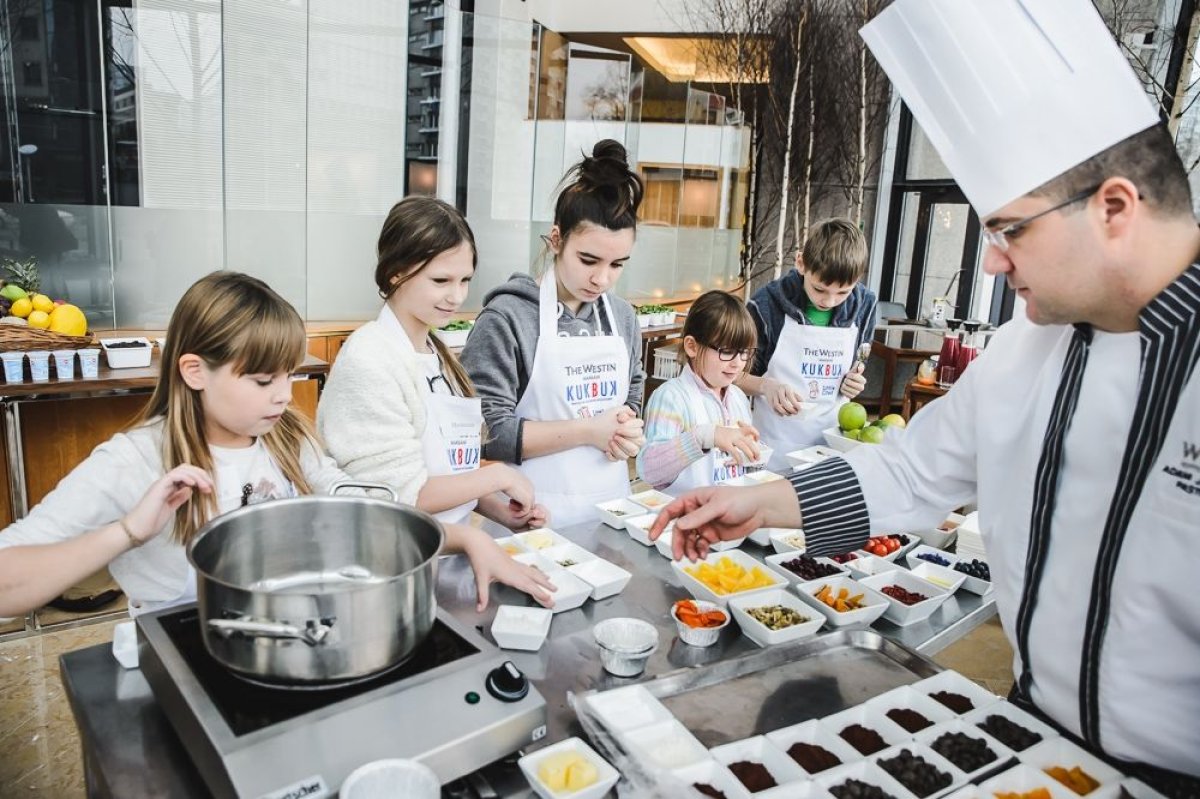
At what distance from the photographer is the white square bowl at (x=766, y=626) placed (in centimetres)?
147

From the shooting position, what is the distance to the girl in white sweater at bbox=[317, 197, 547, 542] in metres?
1.72

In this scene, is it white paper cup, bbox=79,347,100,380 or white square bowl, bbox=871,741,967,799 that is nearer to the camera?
white square bowl, bbox=871,741,967,799

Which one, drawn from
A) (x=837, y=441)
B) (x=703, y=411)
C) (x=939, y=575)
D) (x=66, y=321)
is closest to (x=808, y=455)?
(x=837, y=441)

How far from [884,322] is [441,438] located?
6.99m

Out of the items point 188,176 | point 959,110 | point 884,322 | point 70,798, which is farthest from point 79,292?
point 884,322

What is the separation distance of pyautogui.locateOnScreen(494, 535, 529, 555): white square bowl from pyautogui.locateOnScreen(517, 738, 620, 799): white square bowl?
0.71m

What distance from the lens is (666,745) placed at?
3.59 ft

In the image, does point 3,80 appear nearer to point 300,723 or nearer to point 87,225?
point 87,225

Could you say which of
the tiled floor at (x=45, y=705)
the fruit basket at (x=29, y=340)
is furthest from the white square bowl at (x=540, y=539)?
the fruit basket at (x=29, y=340)

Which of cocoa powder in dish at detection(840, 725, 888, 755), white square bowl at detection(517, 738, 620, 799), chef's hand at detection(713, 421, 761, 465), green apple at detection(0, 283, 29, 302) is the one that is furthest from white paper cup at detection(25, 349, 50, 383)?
cocoa powder in dish at detection(840, 725, 888, 755)

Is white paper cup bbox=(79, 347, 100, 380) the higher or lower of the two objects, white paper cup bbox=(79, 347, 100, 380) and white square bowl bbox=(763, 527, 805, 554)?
the higher

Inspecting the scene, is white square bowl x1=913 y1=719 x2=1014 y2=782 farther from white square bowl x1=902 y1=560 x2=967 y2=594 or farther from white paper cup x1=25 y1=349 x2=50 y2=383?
white paper cup x1=25 y1=349 x2=50 y2=383

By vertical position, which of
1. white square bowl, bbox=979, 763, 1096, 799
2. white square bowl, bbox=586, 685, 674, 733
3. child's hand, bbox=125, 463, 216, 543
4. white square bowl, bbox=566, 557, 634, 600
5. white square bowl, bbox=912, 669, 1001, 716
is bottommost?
white square bowl, bbox=566, 557, 634, 600

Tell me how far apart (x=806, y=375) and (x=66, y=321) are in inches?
121
